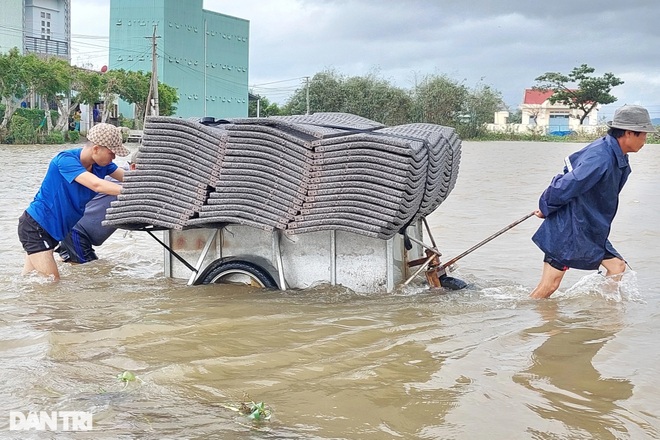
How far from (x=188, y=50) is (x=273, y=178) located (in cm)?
7281

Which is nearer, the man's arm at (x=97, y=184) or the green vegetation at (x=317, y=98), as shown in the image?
the man's arm at (x=97, y=184)

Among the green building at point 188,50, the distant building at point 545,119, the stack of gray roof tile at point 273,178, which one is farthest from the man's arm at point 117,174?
the green building at point 188,50

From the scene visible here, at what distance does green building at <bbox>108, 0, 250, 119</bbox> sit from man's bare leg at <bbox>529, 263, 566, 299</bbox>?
218 ft

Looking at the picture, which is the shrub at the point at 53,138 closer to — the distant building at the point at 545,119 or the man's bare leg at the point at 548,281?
the distant building at the point at 545,119

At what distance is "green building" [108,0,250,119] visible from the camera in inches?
2862

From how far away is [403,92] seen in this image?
214ft

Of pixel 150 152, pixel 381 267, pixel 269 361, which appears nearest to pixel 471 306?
pixel 381 267

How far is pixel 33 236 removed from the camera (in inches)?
274

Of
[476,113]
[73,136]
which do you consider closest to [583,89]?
[476,113]

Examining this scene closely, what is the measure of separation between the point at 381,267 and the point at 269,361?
1.77 metres

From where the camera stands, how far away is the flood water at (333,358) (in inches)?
153

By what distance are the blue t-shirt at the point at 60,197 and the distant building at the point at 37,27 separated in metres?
50.5

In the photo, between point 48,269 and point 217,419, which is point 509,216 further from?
point 217,419
